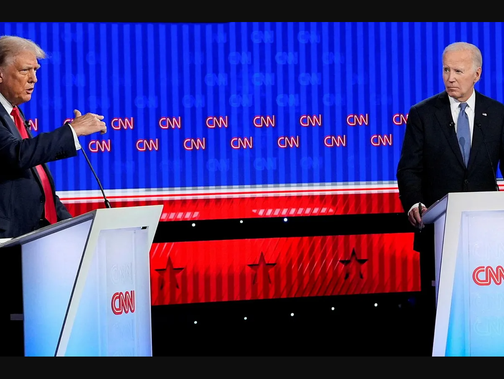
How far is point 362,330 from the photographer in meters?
5.82

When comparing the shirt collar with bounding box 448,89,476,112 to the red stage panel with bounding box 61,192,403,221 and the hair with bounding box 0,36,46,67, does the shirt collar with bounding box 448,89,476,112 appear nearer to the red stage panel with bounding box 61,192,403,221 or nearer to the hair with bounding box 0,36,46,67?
the red stage panel with bounding box 61,192,403,221

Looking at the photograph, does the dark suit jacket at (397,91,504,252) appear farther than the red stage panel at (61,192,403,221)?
No

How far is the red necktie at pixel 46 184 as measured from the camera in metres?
4.19

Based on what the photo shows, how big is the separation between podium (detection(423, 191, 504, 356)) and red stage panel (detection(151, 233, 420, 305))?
2502 mm

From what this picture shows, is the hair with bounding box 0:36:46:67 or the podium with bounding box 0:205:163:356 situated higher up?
the hair with bounding box 0:36:46:67

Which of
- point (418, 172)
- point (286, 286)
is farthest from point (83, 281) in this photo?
point (286, 286)

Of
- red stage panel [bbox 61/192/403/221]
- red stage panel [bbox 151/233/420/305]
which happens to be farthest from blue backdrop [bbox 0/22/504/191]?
red stage panel [bbox 151/233/420/305]

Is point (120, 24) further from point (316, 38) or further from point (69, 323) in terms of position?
point (69, 323)

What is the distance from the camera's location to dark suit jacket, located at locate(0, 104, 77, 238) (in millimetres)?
3918

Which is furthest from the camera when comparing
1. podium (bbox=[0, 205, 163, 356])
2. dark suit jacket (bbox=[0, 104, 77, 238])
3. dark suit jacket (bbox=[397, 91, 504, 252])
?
dark suit jacket (bbox=[397, 91, 504, 252])

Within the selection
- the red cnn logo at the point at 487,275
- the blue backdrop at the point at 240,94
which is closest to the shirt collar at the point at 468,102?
the red cnn logo at the point at 487,275

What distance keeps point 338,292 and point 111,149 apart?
5.99 feet

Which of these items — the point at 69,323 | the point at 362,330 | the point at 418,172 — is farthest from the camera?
the point at 362,330

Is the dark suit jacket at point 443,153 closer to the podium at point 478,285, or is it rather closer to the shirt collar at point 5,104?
the podium at point 478,285
